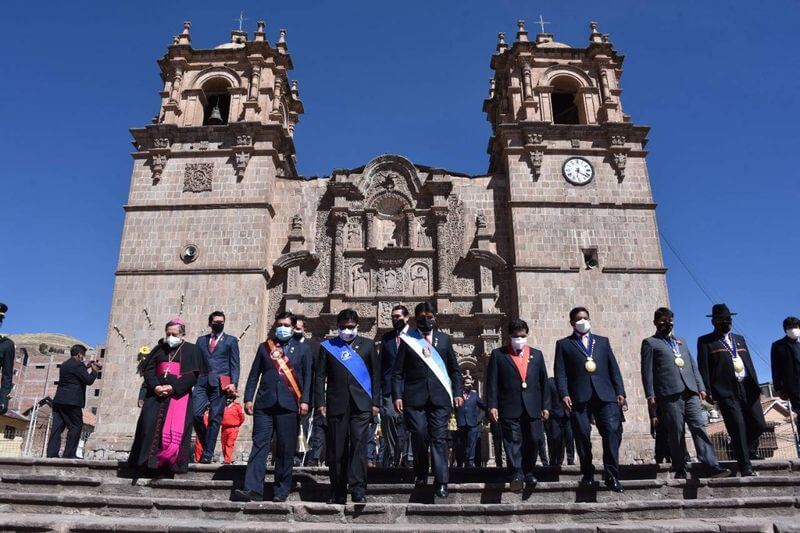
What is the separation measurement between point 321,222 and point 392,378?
42.6 ft

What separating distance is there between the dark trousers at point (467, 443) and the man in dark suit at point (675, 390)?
4.00m

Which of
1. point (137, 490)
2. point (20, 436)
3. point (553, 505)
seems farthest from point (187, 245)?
point (20, 436)

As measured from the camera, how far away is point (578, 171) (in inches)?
731

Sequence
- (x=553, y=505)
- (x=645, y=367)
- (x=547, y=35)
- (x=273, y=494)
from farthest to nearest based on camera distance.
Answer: (x=547, y=35), (x=645, y=367), (x=273, y=494), (x=553, y=505)

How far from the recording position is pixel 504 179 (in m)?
19.1

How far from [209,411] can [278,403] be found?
2.52 m

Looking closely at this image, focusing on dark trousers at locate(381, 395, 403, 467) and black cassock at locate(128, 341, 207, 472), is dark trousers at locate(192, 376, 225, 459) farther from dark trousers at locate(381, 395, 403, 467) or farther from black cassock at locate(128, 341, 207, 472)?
dark trousers at locate(381, 395, 403, 467)

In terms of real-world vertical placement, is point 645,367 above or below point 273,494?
above

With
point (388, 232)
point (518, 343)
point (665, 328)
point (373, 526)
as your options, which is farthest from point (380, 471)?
point (388, 232)

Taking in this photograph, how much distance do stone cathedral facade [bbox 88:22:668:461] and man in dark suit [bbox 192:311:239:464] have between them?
7982 mm

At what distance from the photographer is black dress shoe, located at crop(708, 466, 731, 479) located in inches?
252

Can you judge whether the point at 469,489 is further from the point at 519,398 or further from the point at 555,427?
the point at 555,427

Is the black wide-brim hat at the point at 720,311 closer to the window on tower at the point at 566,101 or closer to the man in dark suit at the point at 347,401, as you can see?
the man in dark suit at the point at 347,401

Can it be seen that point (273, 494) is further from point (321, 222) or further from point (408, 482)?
point (321, 222)
